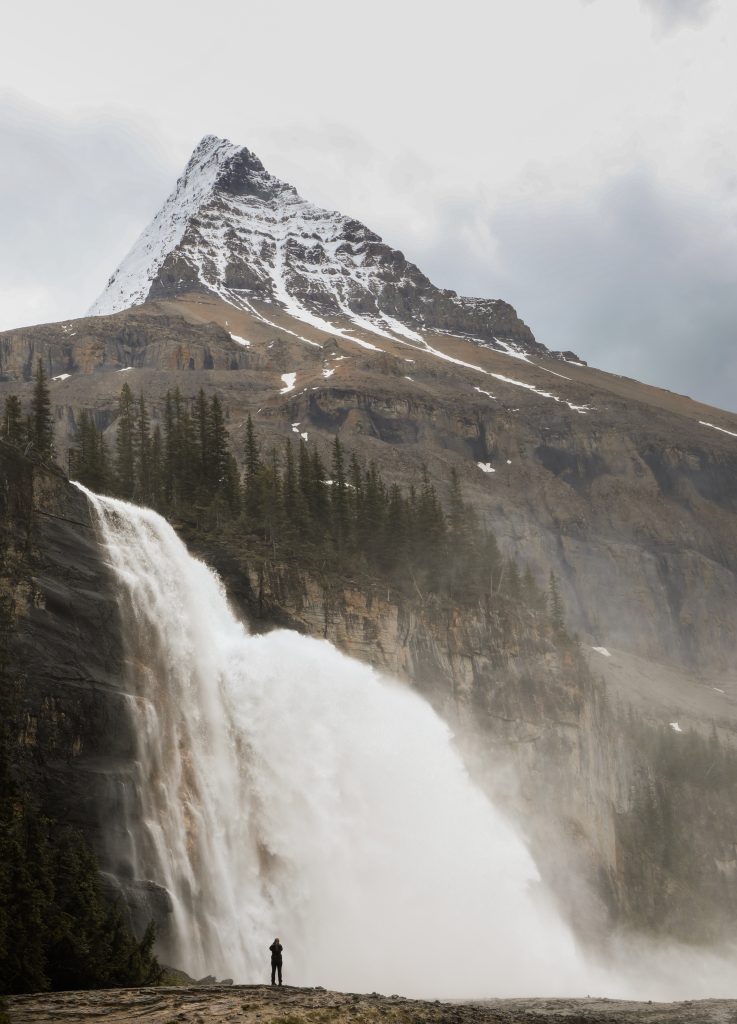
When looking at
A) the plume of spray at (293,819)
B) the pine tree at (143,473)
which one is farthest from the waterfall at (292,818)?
the pine tree at (143,473)

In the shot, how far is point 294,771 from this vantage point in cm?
5466

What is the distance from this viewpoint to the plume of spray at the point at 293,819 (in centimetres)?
4597

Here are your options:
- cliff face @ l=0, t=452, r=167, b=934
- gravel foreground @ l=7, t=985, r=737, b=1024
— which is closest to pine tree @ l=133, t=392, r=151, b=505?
cliff face @ l=0, t=452, r=167, b=934

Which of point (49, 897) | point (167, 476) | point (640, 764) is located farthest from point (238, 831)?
point (640, 764)

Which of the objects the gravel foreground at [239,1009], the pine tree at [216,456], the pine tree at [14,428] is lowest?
the gravel foreground at [239,1009]

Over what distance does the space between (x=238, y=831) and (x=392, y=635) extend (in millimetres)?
27969

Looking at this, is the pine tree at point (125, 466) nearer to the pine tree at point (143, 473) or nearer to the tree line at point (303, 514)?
the tree line at point (303, 514)

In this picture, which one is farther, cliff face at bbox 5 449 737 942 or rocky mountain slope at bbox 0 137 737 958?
rocky mountain slope at bbox 0 137 737 958

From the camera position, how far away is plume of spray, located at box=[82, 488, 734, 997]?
46.0 meters

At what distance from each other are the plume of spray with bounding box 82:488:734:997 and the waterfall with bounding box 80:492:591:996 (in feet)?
0.34

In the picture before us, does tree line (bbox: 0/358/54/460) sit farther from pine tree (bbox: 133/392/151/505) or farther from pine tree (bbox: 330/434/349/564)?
pine tree (bbox: 330/434/349/564)

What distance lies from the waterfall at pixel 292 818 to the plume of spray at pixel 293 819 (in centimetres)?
10

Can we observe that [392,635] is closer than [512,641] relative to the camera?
Yes

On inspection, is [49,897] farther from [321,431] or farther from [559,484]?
[559,484]
